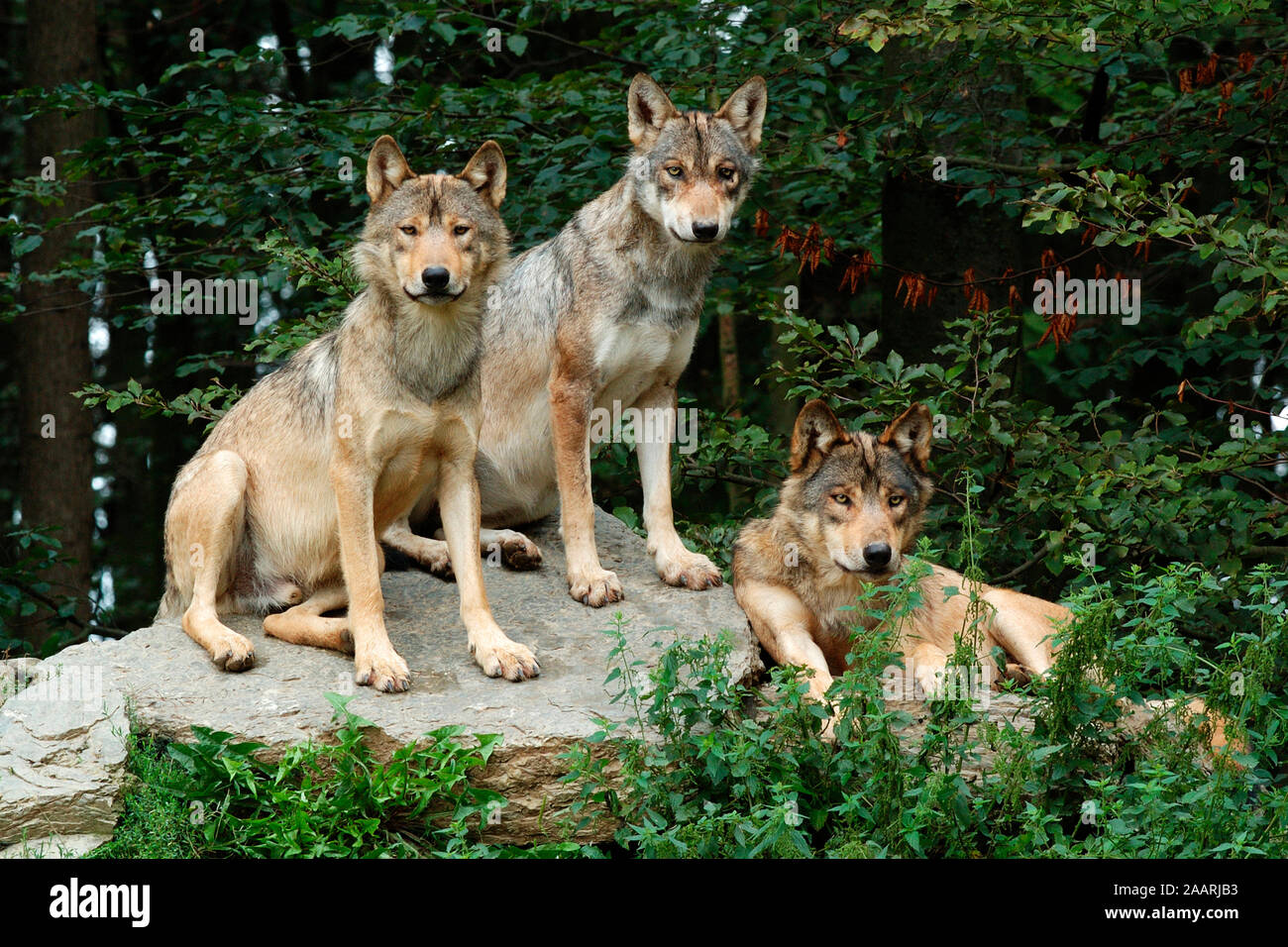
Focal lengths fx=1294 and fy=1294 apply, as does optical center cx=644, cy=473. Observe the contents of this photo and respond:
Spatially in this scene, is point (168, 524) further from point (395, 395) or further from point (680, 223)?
point (680, 223)

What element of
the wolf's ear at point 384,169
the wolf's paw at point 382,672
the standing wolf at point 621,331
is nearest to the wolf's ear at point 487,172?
the wolf's ear at point 384,169

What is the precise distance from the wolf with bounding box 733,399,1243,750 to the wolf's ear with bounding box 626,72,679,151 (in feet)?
6.04

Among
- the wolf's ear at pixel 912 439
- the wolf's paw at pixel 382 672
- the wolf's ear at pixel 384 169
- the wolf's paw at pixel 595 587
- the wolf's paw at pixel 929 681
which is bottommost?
the wolf's paw at pixel 929 681

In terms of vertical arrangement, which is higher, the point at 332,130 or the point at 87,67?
the point at 87,67

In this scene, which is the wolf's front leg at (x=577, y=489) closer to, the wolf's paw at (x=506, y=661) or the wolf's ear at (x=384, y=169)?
the wolf's paw at (x=506, y=661)

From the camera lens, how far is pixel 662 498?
723 centimetres

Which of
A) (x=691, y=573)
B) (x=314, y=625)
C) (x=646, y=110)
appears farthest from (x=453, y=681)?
(x=646, y=110)

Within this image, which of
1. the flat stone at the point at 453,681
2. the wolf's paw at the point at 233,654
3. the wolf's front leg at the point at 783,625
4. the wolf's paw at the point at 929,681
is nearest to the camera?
the flat stone at the point at 453,681

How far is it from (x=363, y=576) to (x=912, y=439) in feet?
9.35

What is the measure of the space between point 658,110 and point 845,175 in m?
2.78

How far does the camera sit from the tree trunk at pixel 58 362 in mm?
12344

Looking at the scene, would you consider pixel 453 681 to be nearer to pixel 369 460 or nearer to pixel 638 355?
pixel 369 460

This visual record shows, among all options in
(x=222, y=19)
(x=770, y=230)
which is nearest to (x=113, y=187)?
(x=222, y=19)

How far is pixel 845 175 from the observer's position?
31.4 ft
